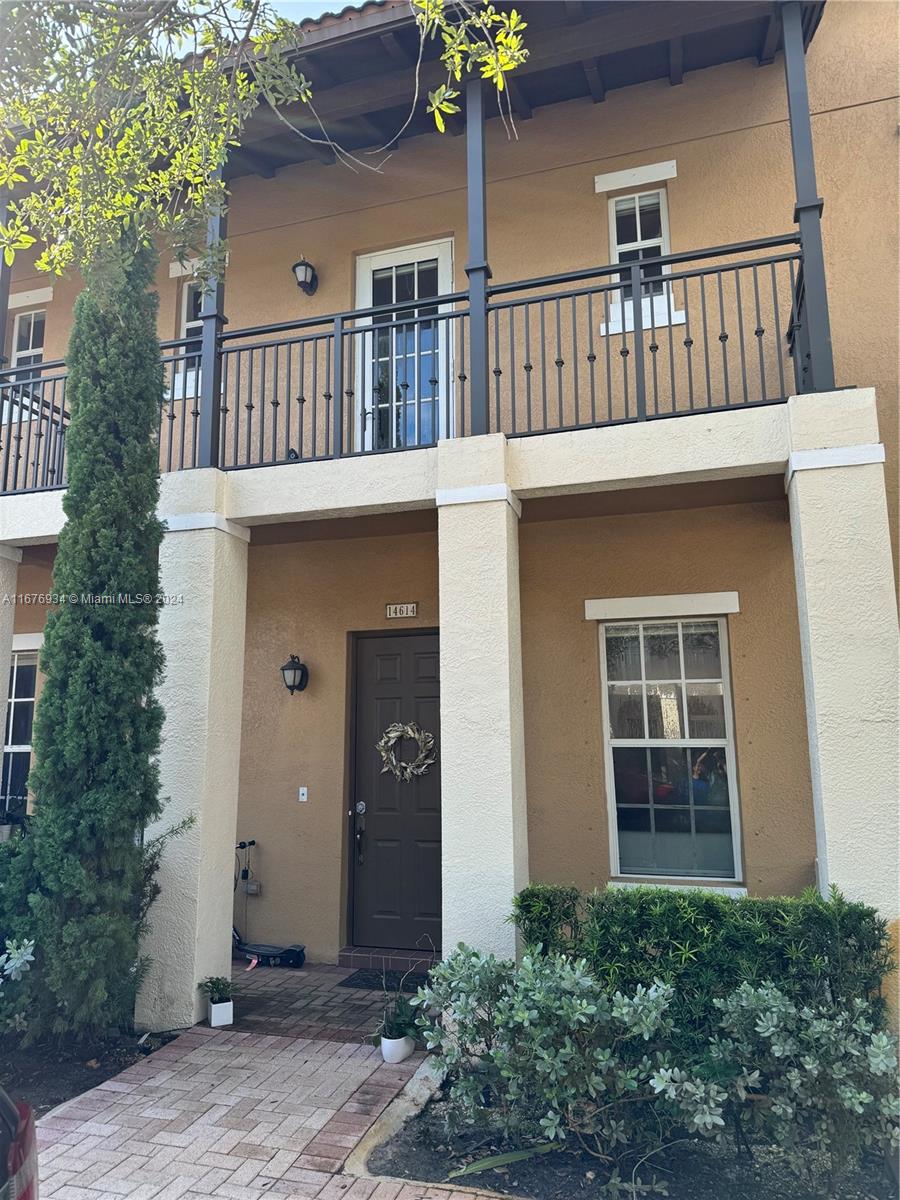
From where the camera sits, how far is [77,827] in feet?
15.9

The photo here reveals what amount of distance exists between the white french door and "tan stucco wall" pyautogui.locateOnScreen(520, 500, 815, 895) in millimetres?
1398

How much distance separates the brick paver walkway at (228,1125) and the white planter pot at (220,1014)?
0.42ft

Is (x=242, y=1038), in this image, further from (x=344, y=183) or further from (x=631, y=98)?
(x=631, y=98)

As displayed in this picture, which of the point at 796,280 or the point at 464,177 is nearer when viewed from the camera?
the point at 796,280

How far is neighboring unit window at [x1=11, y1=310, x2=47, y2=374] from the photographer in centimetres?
857

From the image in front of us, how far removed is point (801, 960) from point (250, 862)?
16.1 feet

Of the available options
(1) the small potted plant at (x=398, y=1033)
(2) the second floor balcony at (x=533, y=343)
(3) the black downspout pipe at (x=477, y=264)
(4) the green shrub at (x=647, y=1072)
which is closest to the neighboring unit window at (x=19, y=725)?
(2) the second floor balcony at (x=533, y=343)

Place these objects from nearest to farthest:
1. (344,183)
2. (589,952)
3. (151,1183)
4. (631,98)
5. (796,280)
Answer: (151,1183) < (589,952) < (796,280) < (631,98) < (344,183)

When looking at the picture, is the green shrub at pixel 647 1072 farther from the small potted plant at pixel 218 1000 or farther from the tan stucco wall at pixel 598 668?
the tan stucco wall at pixel 598 668

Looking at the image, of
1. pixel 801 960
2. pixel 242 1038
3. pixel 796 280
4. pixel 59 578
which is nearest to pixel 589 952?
pixel 801 960

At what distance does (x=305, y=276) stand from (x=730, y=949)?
6.47 metres

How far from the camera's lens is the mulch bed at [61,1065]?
4328 mm

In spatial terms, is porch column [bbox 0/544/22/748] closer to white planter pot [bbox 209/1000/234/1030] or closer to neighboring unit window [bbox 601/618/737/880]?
white planter pot [bbox 209/1000/234/1030]

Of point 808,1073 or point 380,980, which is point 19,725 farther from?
point 808,1073
